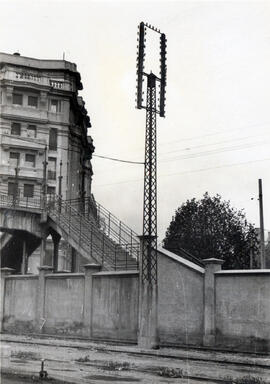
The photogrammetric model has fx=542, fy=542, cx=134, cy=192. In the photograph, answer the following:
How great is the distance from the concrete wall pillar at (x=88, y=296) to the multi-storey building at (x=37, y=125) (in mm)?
28738

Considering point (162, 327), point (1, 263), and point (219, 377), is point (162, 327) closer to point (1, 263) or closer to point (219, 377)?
point (219, 377)

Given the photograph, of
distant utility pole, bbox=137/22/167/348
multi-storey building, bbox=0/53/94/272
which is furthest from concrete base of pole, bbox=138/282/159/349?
multi-storey building, bbox=0/53/94/272

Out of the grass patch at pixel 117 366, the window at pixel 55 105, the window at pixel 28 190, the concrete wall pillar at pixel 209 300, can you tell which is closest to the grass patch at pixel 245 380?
the grass patch at pixel 117 366

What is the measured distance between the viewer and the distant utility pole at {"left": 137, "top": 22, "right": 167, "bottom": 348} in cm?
1841

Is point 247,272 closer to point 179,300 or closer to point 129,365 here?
point 179,300

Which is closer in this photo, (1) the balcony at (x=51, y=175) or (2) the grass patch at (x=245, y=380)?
(2) the grass patch at (x=245, y=380)

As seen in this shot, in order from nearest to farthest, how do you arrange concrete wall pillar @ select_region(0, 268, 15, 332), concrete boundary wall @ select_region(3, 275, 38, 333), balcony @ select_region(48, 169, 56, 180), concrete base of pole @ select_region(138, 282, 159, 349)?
1. concrete base of pole @ select_region(138, 282, 159, 349)
2. concrete boundary wall @ select_region(3, 275, 38, 333)
3. concrete wall pillar @ select_region(0, 268, 15, 332)
4. balcony @ select_region(48, 169, 56, 180)

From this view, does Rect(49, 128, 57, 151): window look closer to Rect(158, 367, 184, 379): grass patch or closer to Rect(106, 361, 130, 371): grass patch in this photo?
Rect(106, 361, 130, 371): grass patch

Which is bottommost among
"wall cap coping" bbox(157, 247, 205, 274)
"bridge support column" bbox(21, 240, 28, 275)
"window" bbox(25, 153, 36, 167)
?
"wall cap coping" bbox(157, 247, 205, 274)

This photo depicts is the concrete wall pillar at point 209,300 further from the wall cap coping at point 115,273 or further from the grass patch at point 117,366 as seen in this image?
the grass patch at point 117,366

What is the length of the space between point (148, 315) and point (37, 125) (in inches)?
1453

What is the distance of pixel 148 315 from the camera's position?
18.4m

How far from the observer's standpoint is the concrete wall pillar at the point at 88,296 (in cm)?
2105

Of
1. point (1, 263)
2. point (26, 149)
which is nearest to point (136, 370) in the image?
point (1, 263)
